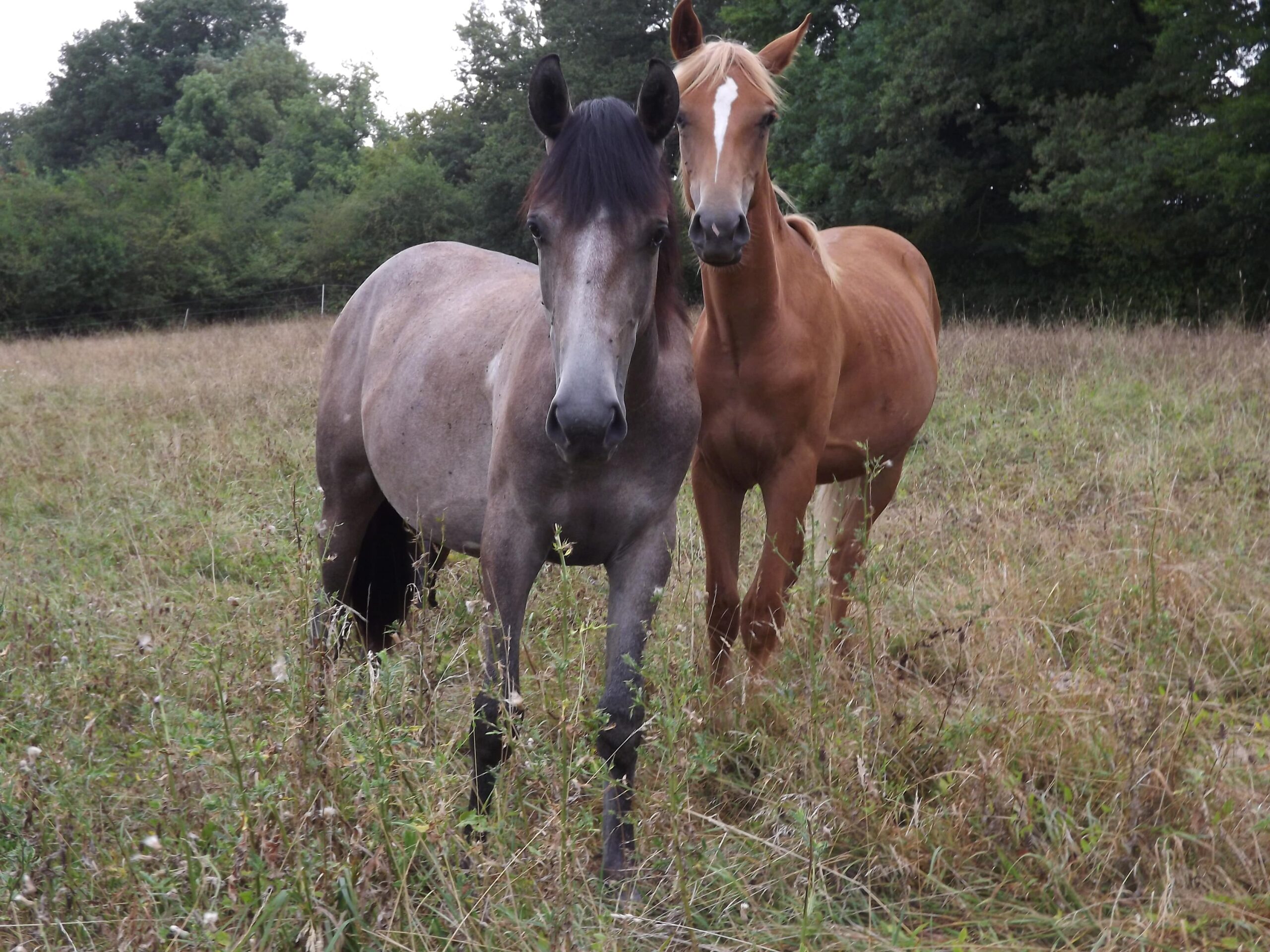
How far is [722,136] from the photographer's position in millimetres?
3221

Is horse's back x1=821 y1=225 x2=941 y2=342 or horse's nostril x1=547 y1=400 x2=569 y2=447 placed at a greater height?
horse's back x1=821 y1=225 x2=941 y2=342

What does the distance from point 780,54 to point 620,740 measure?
267 cm

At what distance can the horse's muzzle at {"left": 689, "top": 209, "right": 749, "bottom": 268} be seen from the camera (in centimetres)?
296

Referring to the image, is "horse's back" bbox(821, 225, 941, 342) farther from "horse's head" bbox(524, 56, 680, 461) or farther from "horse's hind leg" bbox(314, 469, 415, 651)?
"horse's hind leg" bbox(314, 469, 415, 651)

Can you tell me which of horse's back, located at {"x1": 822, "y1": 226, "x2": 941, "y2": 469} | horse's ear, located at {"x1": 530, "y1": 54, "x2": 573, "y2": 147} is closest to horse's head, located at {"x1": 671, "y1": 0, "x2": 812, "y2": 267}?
horse's ear, located at {"x1": 530, "y1": 54, "x2": 573, "y2": 147}

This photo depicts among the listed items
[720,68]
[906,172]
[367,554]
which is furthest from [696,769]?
[906,172]

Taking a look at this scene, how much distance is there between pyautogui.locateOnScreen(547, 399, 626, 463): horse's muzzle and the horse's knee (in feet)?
2.34

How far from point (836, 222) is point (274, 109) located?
3741cm

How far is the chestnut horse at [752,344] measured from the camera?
3250mm

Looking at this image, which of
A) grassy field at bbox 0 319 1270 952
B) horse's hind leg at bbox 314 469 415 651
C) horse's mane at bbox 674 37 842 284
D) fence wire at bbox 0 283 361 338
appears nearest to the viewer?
grassy field at bbox 0 319 1270 952

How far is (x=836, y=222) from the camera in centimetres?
1989

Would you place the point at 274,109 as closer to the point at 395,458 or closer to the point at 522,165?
the point at 522,165

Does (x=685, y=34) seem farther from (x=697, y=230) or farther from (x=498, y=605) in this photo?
(x=498, y=605)

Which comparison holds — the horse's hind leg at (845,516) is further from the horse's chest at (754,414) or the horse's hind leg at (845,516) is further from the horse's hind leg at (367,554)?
the horse's hind leg at (367,554)
